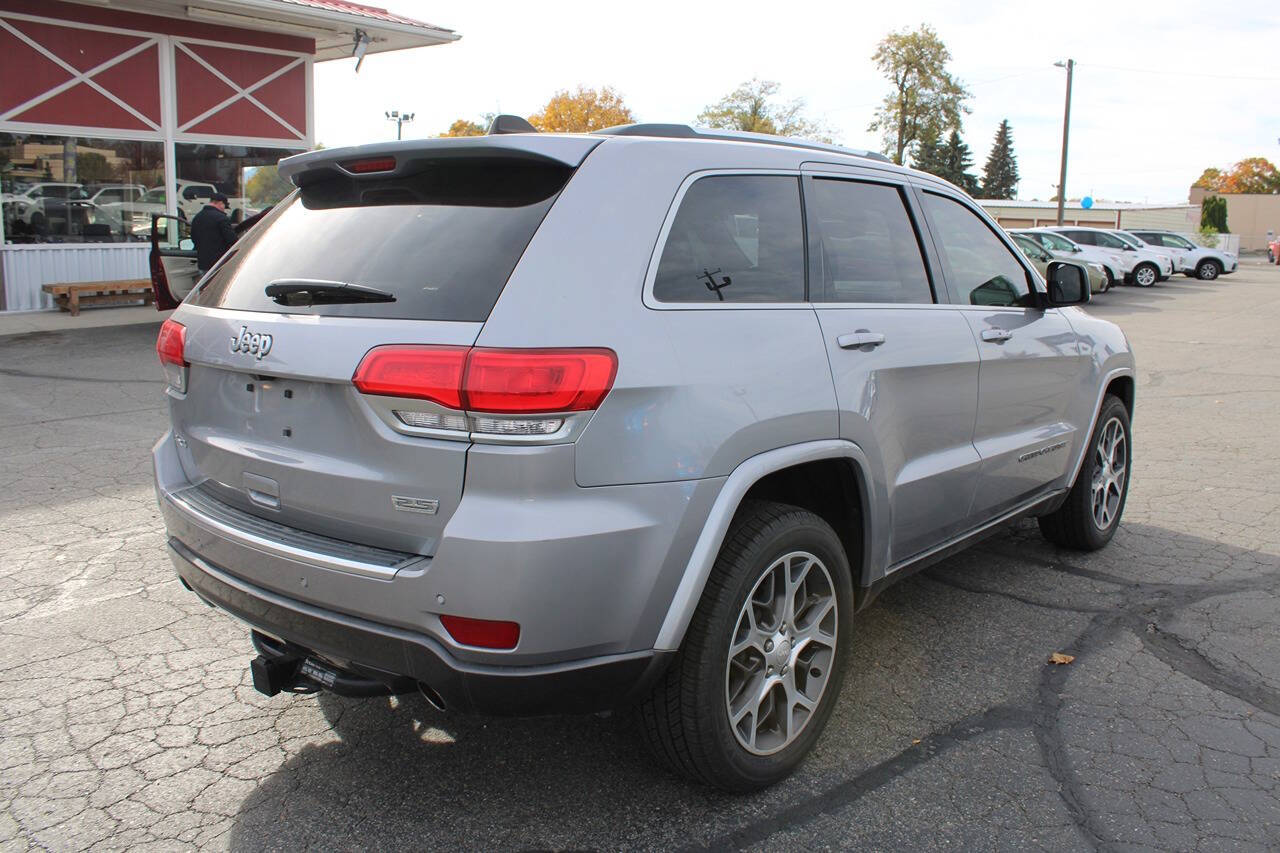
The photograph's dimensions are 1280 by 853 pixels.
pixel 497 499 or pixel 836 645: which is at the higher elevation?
pixel 497 499

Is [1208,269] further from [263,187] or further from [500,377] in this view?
[500,377]

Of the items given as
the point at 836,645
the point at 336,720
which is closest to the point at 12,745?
the point at 336,720

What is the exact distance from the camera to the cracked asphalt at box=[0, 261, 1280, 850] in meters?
2.87

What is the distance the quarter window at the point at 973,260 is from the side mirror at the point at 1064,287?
0.34ft

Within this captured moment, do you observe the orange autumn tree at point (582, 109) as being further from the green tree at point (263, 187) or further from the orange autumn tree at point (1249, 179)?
the orange autumn tree at point (1249, 179)

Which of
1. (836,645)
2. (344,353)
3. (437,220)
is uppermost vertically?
(437,220)

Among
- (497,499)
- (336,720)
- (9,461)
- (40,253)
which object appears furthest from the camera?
(40,253)

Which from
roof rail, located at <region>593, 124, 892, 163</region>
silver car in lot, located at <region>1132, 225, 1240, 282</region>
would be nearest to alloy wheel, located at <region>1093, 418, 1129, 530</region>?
roof rail, located at <region>593, 124, 892, 163</region>

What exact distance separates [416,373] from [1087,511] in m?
3.89

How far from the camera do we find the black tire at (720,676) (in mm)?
2742

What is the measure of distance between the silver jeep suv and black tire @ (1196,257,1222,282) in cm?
3613

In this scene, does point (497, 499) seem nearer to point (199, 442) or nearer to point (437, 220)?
point (437, 220)

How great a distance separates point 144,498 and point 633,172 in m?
4.30

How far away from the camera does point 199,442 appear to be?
10.3 feet
